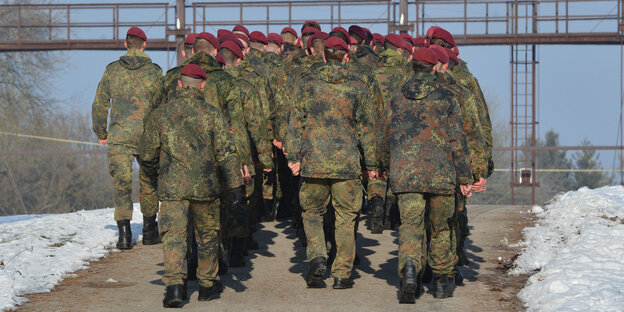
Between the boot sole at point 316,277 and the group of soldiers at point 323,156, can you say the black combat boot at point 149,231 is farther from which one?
the boot sole at point 316,277

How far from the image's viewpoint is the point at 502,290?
7.67 meters

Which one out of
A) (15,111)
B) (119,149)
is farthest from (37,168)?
(119,149)

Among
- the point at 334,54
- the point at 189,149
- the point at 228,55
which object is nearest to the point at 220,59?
the point at 228,55

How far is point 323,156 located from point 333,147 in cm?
12

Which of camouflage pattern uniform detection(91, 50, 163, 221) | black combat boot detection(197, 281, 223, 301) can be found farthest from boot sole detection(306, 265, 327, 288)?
camouflage pattern uniform detection(91, 50, 163, 221)

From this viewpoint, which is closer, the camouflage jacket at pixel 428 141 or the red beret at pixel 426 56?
the camouflage jacket at pixel 428 141

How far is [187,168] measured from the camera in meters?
6.78

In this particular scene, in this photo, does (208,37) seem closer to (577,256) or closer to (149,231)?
(149,231)

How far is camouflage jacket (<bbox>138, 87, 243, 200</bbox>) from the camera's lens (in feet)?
22.2

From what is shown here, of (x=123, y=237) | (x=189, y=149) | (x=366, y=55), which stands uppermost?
(x=366, y=55)

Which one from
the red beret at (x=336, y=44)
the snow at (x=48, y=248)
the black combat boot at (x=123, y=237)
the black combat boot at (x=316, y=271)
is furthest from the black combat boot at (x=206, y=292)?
the black combat boot at (x=123, y=237)

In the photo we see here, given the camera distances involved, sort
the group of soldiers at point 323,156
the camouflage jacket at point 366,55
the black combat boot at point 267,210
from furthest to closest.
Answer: the black combat boot at point 267,210 < the camouflage jacket at point 366,55 < the group of soldiers at point 323,156

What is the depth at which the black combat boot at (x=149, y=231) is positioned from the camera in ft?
32.0

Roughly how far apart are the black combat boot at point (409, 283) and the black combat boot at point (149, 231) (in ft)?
12.0
